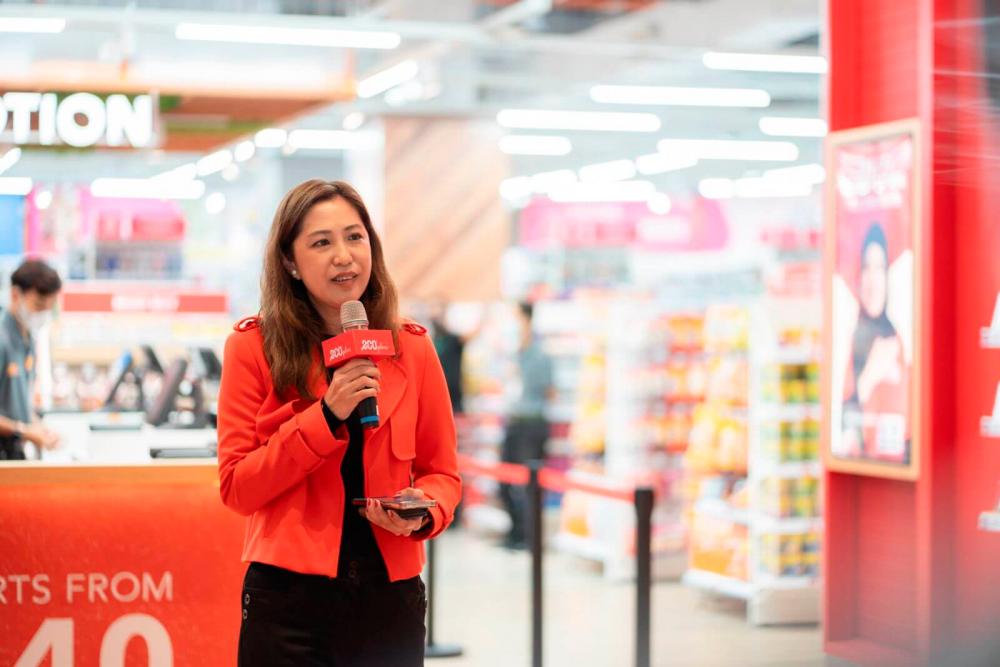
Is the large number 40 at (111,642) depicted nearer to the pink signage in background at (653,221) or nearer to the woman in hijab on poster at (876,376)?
the woman in hijab on poster at (876,376)

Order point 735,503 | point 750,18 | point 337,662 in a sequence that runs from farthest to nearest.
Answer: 1. point 750,18
2. point 735,503
3. point 337,662

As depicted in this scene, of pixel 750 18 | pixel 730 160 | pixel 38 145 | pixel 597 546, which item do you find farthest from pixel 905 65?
pixel 730 160

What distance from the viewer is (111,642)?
3938 mm

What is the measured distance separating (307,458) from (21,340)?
4.38 m

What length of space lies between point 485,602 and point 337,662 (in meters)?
5.95

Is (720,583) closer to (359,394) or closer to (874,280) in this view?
(874,280)

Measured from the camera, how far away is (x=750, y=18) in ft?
37.1

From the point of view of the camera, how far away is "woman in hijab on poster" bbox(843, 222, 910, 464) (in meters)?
5.12

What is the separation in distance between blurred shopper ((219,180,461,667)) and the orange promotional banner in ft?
5.10

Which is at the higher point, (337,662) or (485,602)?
(337,662)

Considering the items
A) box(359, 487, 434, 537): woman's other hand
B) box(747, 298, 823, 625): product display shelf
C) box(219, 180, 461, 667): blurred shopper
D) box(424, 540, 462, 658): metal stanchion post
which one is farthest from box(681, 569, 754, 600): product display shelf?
box(359, 487, 434, 537): woman's other hand

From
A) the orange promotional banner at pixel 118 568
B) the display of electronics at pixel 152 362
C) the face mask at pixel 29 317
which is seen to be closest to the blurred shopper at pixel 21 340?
the face mask at pixel 29 317

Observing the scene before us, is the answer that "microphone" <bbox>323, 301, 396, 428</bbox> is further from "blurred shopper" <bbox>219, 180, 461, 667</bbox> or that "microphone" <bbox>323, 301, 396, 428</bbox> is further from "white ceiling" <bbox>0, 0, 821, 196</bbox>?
"white ceiling" <bbox>0, 0, 821, 196</bbox>

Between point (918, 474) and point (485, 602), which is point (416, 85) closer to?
point (485, 602)
